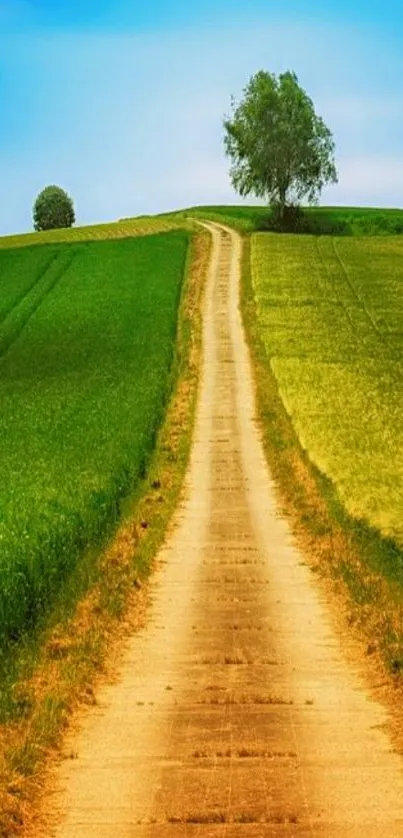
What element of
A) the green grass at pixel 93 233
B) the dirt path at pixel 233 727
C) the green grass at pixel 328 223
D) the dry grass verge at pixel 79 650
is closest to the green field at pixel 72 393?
the dry grass verge at pixel 79 650

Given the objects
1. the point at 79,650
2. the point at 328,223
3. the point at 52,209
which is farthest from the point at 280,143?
the point at 79,650

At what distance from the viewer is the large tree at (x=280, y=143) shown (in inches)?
4323

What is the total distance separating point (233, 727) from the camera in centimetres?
1137

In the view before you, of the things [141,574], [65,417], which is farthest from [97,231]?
[141,574]

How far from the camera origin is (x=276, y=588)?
18.4m

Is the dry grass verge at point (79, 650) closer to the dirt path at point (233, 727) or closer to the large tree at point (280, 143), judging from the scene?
the dirt path at point (233, 727)

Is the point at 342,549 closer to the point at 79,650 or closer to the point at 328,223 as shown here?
the point at 79,650

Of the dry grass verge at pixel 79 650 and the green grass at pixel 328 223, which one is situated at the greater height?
the green grass at pixel 328 223

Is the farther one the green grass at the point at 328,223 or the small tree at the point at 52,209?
the small tree at the point at 52,209

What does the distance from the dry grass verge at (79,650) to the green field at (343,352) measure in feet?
14.0

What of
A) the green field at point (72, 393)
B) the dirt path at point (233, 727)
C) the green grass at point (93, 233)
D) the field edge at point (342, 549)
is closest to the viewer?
the dirt path at point (233, 727)

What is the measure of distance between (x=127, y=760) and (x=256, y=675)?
312cm

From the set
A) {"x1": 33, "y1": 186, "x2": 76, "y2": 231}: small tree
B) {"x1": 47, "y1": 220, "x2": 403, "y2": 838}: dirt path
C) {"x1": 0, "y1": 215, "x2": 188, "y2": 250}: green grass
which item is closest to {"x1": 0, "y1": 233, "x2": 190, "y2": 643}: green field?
{"x1": 47, "y1": 220, "x2": 403, "y2": 838}: dirt path

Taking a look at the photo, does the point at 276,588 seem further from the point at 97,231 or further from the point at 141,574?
the point at 97,231
